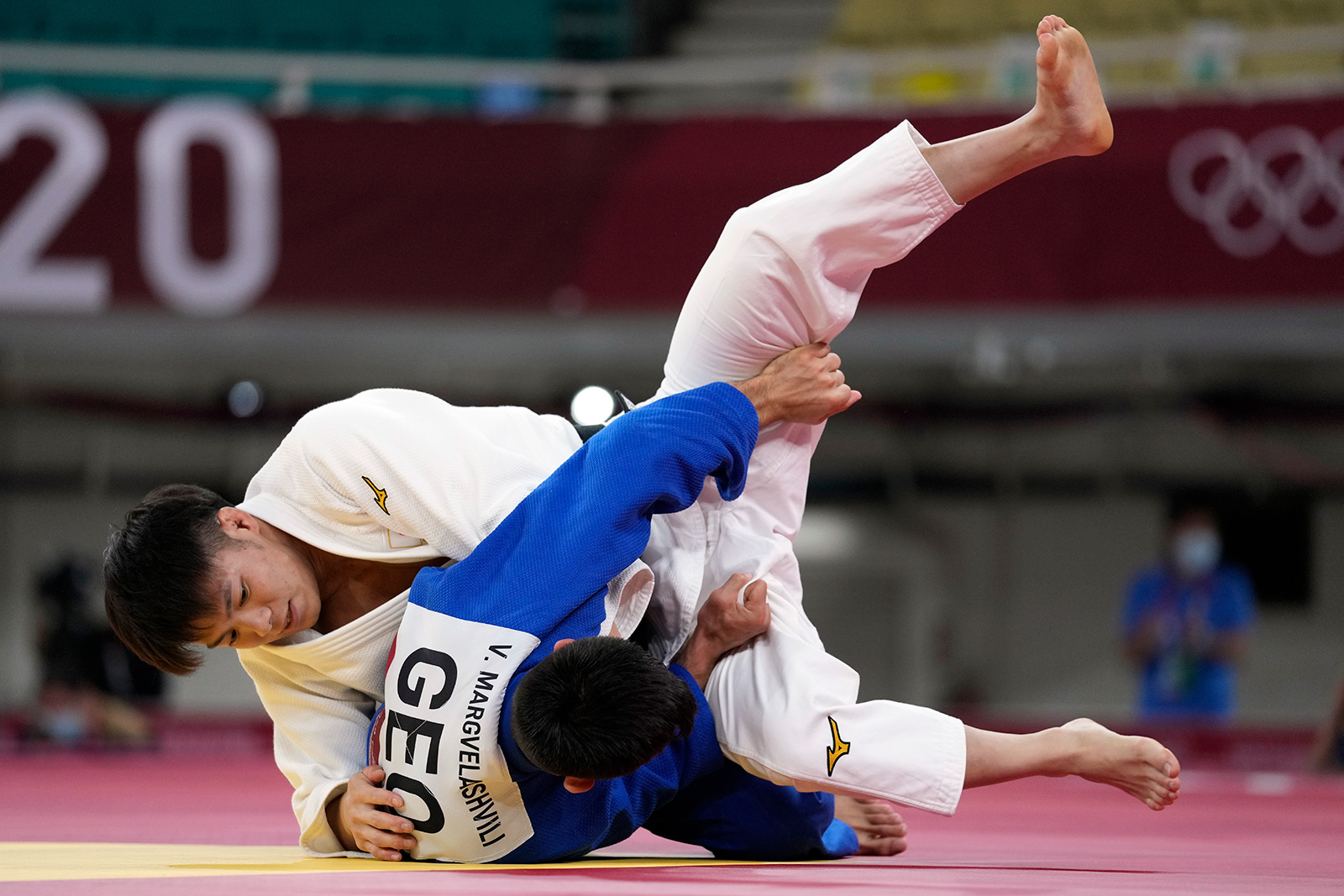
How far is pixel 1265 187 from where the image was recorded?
5.78 metres

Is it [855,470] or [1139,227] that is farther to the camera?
[855,470]

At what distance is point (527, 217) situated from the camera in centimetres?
625

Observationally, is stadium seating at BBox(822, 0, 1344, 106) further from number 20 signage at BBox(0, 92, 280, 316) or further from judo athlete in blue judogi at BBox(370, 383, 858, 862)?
judo athlete in blue judogi at BBox(370, 383, 858, 862)

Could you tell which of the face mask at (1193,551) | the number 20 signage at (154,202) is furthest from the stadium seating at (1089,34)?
the number 20 signage at (154,202)

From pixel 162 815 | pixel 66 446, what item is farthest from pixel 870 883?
pixel 66 446

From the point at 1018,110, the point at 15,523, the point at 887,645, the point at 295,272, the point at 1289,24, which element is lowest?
the point at 887,645

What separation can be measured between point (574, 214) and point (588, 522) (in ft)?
14.3

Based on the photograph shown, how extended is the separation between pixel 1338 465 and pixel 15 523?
735cm

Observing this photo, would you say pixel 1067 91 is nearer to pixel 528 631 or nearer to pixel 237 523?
pixel 528 631

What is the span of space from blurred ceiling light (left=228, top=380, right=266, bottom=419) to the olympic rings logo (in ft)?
16.9

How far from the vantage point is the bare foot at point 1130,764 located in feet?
6.57

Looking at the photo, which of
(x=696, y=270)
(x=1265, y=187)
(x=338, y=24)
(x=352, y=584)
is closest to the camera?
(x=352, y=584)

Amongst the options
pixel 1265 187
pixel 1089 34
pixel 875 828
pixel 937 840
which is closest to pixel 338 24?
pixel 1089 34

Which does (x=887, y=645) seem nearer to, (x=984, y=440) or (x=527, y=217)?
(x=984, y=440)
